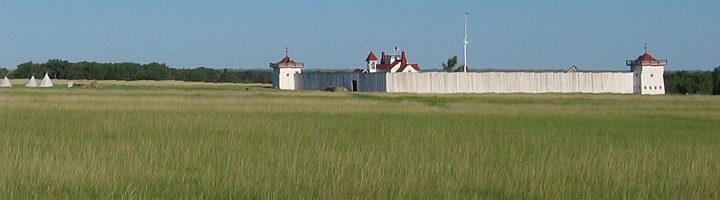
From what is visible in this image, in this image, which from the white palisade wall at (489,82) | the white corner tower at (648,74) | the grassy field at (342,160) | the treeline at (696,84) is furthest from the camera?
the treeline at (696,84)

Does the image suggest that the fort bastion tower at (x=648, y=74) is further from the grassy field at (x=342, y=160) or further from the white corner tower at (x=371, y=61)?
the grassy field at (x=342, y=160)

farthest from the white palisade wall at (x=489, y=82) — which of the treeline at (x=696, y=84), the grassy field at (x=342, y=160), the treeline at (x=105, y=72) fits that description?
the treeline at (x=105, y=72)

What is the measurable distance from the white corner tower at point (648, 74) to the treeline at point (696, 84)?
16.8 metres

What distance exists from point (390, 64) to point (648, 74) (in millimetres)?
22709

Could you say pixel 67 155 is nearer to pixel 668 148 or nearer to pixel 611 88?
pixel 668 148

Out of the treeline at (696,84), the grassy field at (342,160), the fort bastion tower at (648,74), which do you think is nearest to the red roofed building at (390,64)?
the fort bastion tower at (648,74)

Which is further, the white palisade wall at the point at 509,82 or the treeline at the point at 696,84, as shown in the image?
the treeline at the point at 696,84

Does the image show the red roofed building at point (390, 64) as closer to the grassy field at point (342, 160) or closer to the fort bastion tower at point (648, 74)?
the fort bastion tower at point (648, 74)

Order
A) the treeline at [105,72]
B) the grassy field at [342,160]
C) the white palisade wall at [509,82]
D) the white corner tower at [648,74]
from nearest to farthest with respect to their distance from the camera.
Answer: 1. the grassy field at [342,160]
2. the white palisade wall at [509,82]
3. the white corner tower at [648,74]
4. the treeline at [105,72]

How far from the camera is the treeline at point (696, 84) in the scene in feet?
330

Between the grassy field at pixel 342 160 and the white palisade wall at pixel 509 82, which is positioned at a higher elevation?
the white palisade wall at pixel 509 82

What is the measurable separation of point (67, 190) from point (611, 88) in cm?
7513

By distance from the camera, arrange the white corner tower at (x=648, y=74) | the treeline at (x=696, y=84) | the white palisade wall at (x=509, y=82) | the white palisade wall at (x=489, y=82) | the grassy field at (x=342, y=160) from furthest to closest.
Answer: the treeline at (x=696, y=84)
the white corner tower at (x=648, y=74)
the white palisade wall at (x=509, y=82)
the white palisade wall at (x=489, y=82)
the grassy field at (x=342, y=160)

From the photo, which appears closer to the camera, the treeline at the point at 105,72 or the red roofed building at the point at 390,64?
the red roofed building at the point at 390,64
